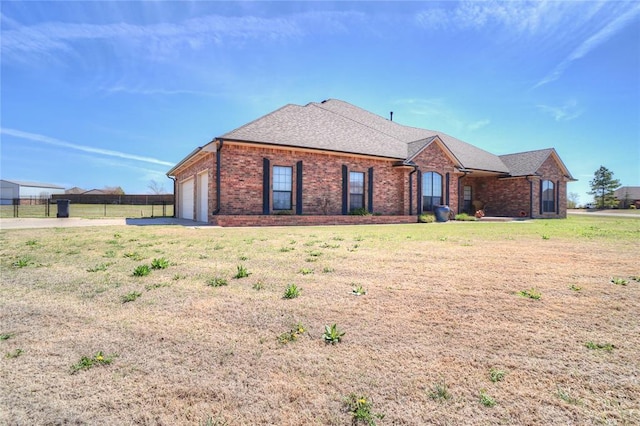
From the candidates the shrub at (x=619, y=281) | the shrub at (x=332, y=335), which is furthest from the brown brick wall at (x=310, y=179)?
the shrub at (x=619, y=281)

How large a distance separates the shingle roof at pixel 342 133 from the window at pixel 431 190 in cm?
196

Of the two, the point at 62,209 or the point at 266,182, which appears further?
the point at 62,209

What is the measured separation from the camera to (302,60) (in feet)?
41.7

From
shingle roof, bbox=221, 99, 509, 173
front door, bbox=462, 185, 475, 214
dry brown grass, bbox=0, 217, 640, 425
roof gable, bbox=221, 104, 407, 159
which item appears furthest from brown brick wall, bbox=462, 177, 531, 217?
dry brown grass, bbox=0, 217, 640, 425

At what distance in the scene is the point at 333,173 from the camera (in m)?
16.0

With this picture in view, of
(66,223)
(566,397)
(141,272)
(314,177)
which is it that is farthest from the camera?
(314,177)

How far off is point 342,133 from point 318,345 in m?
16.6

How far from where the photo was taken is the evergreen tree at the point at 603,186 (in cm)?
6211

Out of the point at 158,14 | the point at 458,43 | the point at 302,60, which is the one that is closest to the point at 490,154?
the point at 458,43

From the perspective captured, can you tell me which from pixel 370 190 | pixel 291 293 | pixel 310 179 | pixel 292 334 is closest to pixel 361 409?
pixel 292 334

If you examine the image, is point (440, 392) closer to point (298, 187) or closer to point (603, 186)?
point (298, 187)

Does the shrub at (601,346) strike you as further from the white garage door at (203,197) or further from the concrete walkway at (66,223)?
the white garage door at (203,197)

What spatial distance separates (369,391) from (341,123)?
18741 mm

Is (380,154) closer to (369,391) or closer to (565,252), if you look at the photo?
(565,252)
